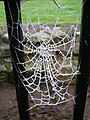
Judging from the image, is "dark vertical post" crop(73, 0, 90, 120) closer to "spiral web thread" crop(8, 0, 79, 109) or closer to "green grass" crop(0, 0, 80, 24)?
"spiral web thread" crop(8, 0, 79, 109)

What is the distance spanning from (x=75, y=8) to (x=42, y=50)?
0.80 m

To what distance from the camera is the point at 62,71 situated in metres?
2.45

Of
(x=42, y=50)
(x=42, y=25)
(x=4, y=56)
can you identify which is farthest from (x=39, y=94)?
(x=42, y=50)

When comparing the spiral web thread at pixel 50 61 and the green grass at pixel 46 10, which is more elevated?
the green grass at pixel 46 10

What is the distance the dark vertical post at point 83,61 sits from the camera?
4.48ft

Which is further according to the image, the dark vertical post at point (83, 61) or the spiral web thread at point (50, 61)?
the spiral web thread at point (50, 61)

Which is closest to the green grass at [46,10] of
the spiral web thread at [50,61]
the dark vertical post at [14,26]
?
the spiral web thread at [50,61]

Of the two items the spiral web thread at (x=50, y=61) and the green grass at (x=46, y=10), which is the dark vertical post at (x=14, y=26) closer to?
the spiral web thread at (x=50, y=61)

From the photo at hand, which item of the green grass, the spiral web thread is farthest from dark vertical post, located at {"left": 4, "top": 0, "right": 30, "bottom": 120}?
the green grass

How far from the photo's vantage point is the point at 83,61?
1564 mm

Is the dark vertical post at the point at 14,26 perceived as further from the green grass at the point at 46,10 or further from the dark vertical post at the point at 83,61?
the green grass at the point at 46,10

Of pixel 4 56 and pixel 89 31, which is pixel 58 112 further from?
pixel 89 31

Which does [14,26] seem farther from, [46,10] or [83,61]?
[46,10]

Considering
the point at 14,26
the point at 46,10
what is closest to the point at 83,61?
the point at 14,26
